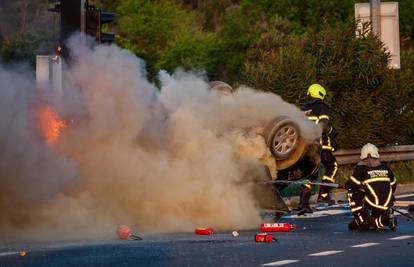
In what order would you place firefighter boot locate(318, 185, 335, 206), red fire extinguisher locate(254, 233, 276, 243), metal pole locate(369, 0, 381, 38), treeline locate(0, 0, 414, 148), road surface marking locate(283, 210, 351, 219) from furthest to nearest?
1. metal pole locate(369, 0, 381, 38)
2. treeline locate(0, 0, 414, 148)
3. firefighter boot locate(318, 185, 335, 206)
4. road surface marking locate(283, 210, 351, 219)
5. red fire extinguisher locate(254, 233, 276, 243)

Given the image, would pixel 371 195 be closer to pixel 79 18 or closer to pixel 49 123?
pixel 49 123

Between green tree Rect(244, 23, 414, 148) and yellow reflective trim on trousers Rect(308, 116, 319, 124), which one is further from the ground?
green tree Rect(244, 23, 414, 148)

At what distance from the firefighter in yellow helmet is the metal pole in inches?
305

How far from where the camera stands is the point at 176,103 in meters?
15.3

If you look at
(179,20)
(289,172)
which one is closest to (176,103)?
(289,172)

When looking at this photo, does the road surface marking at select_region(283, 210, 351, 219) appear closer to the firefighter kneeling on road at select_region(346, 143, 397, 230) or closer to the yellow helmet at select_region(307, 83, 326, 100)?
the yellow helmet at select_region(307, 83, 326, 100)

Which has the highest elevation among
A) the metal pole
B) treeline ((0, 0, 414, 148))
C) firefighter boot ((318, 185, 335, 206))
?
the metal pole

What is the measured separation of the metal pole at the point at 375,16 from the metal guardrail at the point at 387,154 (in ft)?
8.13

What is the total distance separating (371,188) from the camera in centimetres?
1488

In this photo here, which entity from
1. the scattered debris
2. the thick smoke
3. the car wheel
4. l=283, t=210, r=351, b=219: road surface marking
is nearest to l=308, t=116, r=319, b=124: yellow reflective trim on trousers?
the thick smoke

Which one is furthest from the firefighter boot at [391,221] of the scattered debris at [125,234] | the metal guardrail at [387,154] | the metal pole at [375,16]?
the metal pole at [375,16]

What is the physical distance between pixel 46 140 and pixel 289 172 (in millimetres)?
3806

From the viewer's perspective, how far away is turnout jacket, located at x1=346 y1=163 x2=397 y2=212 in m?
14.8

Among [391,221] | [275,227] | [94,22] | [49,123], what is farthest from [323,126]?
[49,123]
